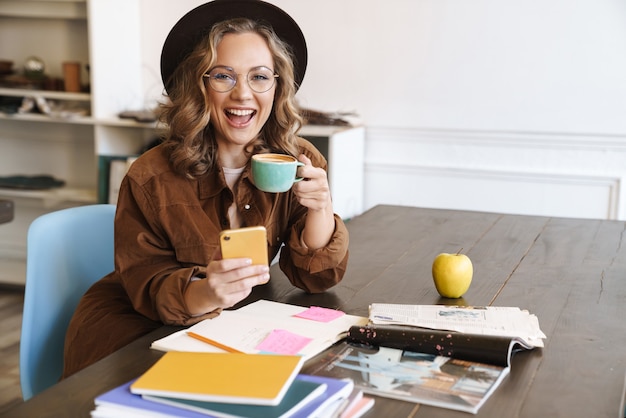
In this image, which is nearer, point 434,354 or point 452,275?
point 434,354

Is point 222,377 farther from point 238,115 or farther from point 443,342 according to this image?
point 238,115

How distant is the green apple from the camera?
1.69 metres

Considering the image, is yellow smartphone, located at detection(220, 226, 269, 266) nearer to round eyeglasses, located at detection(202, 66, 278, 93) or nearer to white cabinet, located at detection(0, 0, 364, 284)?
round eyeglasses, located at detection(202, 66, 278, 93)

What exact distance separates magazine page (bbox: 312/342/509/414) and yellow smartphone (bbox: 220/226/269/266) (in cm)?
22

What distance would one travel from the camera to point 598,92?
3.41 metres

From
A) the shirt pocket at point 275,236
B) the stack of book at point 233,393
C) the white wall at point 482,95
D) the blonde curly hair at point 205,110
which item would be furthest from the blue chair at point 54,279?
the white wall at point 482,95

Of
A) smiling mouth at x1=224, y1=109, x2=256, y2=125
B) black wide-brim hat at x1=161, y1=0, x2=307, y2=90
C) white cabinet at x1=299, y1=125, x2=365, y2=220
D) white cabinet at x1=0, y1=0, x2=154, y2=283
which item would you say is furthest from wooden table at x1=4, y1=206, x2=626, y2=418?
white cabinet at x1=0, y1=0, x2=154, y2=283

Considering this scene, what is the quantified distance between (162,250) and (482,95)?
7.56 feet

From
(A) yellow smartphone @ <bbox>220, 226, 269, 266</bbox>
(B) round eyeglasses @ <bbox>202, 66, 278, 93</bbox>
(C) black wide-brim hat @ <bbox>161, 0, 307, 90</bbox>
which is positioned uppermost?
(C) black wide-brim hat @ <bbox>161, 0, 307, 90</bbox>

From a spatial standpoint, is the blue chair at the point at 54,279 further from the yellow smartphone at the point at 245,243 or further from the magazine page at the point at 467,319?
the magazine page at the point at 467,319

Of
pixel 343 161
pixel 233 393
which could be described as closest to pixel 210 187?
pixel 233 393

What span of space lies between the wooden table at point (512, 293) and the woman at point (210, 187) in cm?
14

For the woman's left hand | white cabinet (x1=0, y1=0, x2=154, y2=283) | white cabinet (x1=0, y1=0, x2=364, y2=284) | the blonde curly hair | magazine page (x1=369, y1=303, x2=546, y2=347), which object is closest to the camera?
magazine page (x1=369, y1=303, x2=546, y2=347)

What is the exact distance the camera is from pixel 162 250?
169cm
